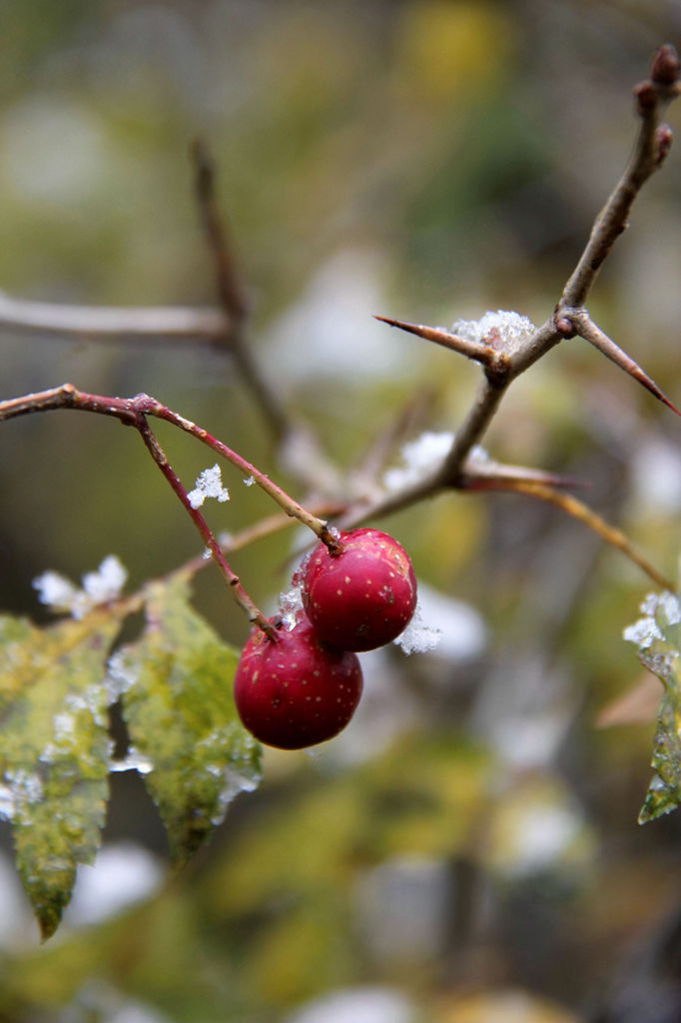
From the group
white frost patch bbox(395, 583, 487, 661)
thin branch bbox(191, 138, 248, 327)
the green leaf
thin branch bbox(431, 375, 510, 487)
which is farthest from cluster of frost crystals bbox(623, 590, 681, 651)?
thin branch bbox(191, 138, 248, 327)

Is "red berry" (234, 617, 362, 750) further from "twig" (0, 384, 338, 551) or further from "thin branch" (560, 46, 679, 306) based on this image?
"thin branch" (560, 46, 679, 306)

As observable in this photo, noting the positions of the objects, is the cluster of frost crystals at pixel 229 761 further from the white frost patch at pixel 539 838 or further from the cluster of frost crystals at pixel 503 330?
the white frost patch at pixel 539 838

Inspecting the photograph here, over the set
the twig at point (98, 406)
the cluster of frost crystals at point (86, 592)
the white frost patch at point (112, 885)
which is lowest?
the twig at point (98, 406)

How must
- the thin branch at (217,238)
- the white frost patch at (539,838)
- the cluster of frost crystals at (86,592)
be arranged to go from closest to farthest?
the cluster of frost crystals at (86,592)
the thin branch at (217,238)
the white frost patch at (539,838)

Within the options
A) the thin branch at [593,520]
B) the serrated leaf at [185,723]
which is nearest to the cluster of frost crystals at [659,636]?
the thin branch at [593,520]

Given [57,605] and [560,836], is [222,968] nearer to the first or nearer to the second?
[560,836]

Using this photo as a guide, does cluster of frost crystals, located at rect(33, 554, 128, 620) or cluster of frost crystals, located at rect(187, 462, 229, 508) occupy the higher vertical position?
cluster of frost crystals, located at rect(33, 554, 128, 620)
